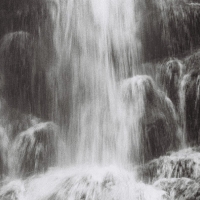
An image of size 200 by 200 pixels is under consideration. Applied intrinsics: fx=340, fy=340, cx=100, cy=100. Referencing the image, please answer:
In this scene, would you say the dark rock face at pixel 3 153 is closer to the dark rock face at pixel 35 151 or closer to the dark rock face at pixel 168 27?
the dark rock face at pixel 35 151

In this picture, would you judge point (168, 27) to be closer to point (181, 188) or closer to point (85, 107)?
point (85, 107)

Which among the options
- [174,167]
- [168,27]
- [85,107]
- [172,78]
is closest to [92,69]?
[85,107]

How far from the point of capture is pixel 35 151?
11.9 m

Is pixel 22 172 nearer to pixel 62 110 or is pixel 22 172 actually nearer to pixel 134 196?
pixel 62 110

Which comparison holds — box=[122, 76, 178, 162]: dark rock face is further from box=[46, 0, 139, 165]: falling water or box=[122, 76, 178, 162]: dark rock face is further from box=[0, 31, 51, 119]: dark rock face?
box=[0, 31, 51, 119]: dark rock face

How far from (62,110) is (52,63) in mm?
2222

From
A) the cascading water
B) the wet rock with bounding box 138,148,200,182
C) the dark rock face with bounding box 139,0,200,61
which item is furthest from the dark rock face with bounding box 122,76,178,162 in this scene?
the dark rock face with bounding box 139,0,200,61

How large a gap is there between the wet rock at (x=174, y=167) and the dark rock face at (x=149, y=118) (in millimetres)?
553

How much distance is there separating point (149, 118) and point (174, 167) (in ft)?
6.85

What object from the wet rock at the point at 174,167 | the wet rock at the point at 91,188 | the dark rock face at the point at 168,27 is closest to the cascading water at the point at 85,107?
the wet rock at the point at 91,188

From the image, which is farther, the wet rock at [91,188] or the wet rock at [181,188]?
the wet rock at [91,188]

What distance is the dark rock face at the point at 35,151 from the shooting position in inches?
464

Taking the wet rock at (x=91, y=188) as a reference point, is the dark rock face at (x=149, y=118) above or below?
above

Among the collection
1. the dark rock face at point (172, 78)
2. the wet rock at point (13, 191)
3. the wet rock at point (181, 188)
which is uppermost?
the dark rock face at point (172, 78)
